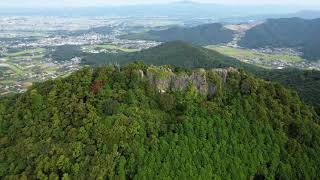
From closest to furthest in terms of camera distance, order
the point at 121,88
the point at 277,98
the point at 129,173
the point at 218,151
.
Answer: the point at 129,173 → the point at 218,151 → the point at 121,88 → the point at 277,98

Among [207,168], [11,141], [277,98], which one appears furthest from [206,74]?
[11,141]

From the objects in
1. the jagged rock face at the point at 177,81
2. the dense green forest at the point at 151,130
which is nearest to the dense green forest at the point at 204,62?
the dense green forest at the point at 151,130

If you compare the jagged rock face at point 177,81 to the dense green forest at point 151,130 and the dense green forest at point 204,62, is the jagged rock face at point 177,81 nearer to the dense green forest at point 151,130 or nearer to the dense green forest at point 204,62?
the dense green forest at point 151,130

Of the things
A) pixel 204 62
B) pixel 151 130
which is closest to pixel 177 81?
pixel 151 130

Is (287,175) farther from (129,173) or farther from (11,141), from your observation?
(11,141)

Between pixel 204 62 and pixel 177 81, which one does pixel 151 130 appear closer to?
pixel 177 81
